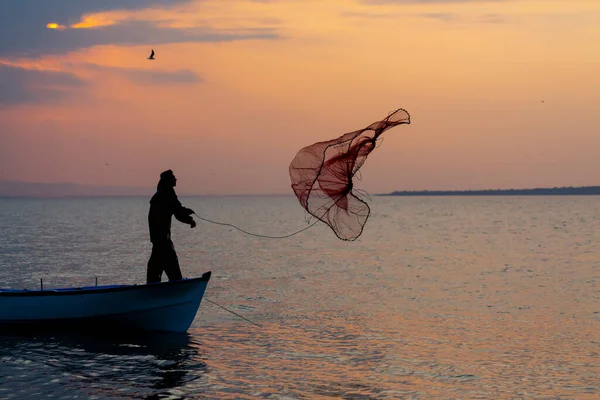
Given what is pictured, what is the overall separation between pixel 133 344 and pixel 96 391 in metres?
3.72

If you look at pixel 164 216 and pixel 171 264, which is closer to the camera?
pixel 164 216

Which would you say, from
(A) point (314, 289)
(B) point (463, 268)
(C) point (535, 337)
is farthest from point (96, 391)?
(B) point (463, 268)

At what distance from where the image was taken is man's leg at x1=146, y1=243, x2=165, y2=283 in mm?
16359

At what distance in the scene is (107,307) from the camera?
1677cm

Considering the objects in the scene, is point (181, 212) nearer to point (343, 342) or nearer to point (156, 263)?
point (156, 263)

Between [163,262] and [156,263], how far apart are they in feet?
0.53

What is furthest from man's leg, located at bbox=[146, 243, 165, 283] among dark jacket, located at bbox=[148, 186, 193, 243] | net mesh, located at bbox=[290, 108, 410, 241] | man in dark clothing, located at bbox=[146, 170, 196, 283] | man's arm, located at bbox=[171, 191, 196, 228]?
net mesh, located at bbox=[290, 108, 410, 241]

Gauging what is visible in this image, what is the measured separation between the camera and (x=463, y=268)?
1478 inches

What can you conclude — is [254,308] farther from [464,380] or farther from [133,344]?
[464,380]

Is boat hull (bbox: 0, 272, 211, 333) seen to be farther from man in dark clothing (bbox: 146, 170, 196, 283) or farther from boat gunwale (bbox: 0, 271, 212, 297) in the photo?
man in dark clothing (bbox: 146, 170, 196, 283)

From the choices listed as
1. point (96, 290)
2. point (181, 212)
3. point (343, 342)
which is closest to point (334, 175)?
point (181, 212)

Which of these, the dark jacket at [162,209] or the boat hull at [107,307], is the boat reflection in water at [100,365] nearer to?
the boat hull at [107,307]

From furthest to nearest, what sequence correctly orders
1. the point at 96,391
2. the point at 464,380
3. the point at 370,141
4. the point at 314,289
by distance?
1. the point at 314,289
2. the point at 370,141
3. the point at 464,380
4. the point at 96,391

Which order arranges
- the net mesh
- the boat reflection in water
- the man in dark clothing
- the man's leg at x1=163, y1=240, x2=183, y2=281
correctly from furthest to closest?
the man's leg at x1=163, y1=240, x2=183, y2=281, the man in dark clothing, the net mesh, the boat reflection in water
